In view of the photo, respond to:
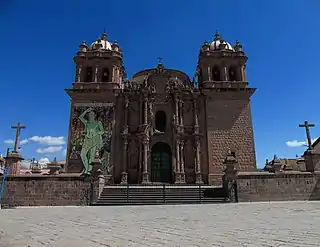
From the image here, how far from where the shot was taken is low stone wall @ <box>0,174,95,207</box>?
1438cm

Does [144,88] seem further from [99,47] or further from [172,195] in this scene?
[172,195]

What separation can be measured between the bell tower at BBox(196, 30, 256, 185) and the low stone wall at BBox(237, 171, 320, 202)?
24.2ft

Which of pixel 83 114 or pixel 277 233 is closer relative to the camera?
pixel 277 233

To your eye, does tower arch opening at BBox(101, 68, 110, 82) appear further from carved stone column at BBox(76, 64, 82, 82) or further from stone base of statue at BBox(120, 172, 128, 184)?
stone base of statue at BBox(120, 172, 128, 184)

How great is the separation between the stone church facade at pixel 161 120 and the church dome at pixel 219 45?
0.85 meters

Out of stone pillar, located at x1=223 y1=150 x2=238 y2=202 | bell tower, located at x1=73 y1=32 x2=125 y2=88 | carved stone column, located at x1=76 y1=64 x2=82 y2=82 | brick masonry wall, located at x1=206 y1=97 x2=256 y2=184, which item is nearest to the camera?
stone pillar, located at x1=223 y1=150 x2=238 y2=202

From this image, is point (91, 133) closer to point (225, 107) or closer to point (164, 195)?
point (164, 195)

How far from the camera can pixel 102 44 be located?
2756 centimetres

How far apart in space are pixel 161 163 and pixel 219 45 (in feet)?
45.4

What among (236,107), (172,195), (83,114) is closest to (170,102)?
(236,107)

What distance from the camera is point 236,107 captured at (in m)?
24.6

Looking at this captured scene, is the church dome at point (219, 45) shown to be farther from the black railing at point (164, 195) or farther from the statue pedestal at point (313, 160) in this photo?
the black railing at point (164, 195)

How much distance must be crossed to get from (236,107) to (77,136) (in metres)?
14.7

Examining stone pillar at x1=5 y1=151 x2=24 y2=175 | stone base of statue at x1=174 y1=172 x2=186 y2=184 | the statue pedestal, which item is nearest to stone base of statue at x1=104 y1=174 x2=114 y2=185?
stone base of statue at x1=174 y1=172 x2=186 y2=184
